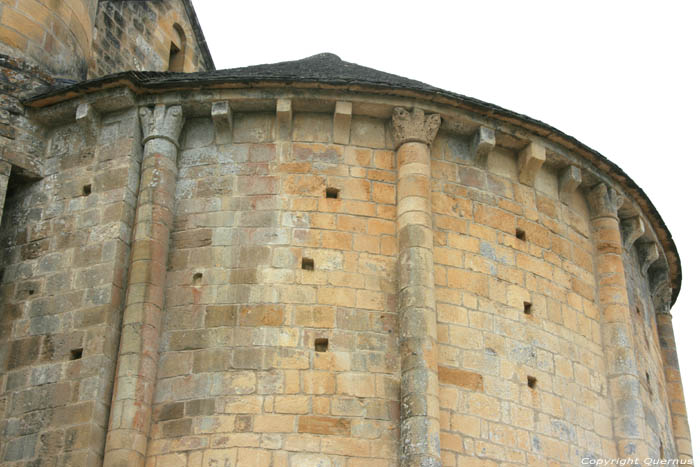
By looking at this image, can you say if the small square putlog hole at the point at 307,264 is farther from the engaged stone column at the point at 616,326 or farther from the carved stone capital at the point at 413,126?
the engaged stone column at the point at 616,326

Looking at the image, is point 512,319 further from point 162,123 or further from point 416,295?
point 162,123

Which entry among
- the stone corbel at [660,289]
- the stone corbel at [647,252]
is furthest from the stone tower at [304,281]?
the stone corbel at [660,289]

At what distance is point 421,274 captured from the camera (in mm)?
11094

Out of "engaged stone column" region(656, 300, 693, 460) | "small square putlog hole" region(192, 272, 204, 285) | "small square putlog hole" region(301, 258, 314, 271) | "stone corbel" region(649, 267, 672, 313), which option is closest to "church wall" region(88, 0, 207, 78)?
"small square putlog hole" region(192, 272, 204, 285)

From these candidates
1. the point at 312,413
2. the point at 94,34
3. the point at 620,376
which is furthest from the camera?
the point at 94,34

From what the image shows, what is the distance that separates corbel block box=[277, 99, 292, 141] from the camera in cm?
1186

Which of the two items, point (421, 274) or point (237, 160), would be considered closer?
point (421, 274)

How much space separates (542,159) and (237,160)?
355 centimetres

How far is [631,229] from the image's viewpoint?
45.9 ft

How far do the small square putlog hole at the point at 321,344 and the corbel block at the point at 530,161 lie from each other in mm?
3386

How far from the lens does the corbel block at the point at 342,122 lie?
39.1 ft

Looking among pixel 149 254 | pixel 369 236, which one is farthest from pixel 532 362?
pixel 149 254

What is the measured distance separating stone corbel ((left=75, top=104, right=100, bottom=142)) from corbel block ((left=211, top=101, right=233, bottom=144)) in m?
1.36

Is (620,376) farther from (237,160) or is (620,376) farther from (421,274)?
(237,160)
